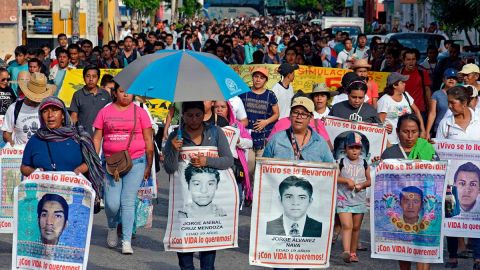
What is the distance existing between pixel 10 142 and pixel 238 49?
17627mm

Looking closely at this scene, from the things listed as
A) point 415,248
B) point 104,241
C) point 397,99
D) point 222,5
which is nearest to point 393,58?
point 397,99

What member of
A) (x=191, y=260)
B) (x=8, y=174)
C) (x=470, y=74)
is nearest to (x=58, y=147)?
(x=191, y=260)

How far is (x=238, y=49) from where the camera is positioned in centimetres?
2908

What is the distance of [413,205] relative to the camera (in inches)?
358

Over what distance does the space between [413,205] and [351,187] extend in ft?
4.47

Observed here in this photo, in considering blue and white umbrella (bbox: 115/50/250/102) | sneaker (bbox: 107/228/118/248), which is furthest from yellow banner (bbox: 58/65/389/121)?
blue and white umbrella (bbox: 115/50/250/102)

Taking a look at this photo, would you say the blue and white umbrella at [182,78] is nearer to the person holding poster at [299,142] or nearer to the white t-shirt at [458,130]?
the person holding poster at [299,142]

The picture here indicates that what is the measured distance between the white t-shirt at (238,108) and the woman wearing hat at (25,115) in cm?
195

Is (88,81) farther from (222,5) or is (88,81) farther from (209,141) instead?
(222,5)

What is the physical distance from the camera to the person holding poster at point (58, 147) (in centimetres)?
914

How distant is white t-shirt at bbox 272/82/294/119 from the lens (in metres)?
14.6

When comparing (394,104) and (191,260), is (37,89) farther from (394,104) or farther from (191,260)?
(394,104)

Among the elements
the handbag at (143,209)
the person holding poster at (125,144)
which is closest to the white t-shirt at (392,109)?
the handbag at (143,209)

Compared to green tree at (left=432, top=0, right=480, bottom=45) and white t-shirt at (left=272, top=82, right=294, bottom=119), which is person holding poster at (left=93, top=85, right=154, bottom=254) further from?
green tree at (left=432, top=0, right=480, bottom=45)
